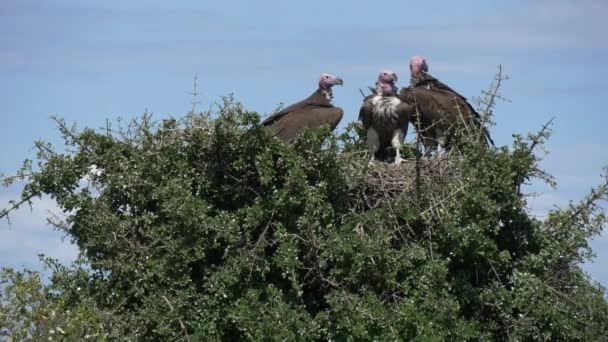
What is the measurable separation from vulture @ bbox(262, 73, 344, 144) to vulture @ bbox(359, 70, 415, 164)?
36 centimetres

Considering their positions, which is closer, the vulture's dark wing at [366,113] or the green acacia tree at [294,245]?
the green acacia tree at [294,245]

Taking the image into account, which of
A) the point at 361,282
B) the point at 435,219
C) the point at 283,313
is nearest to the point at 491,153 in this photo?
the point at 435,219

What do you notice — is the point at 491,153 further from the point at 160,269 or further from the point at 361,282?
the point at 160,269

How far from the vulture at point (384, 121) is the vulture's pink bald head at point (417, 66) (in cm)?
135

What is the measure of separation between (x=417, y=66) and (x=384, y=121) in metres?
1.75

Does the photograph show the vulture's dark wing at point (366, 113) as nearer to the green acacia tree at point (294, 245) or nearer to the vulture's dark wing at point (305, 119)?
the vulture's dark wing at point (305, 119)

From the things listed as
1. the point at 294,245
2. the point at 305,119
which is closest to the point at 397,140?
the point at 305,119

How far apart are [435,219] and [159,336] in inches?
109

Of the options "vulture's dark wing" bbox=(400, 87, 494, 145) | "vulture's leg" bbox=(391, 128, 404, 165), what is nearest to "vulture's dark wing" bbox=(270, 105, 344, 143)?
"vulture's leg" bbox=(391, 128, 404, 165)

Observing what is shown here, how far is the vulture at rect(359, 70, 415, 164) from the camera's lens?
14.4 m

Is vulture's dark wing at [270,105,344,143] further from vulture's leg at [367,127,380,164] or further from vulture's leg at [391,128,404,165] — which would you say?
vulture's leg at [391,128,404,165]

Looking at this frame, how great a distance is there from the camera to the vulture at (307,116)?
1374 centimetres

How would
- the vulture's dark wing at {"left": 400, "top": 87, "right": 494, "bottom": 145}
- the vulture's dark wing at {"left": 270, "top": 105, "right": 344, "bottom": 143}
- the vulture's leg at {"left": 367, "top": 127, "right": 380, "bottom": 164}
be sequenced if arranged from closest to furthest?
the vulture's dark wing at {"left": 270, "top": 105, "right": 344, "bottom": 143}, the vulture's leg at {"left": 367, "top": 127, "right": 380, "bottom": 164}, the vulture's dark wing at {"left": 400, "top": 87, "right": 494, "bottom": 145}

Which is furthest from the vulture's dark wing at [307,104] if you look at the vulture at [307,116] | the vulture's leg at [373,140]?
the vulture's leg at [373,140]
